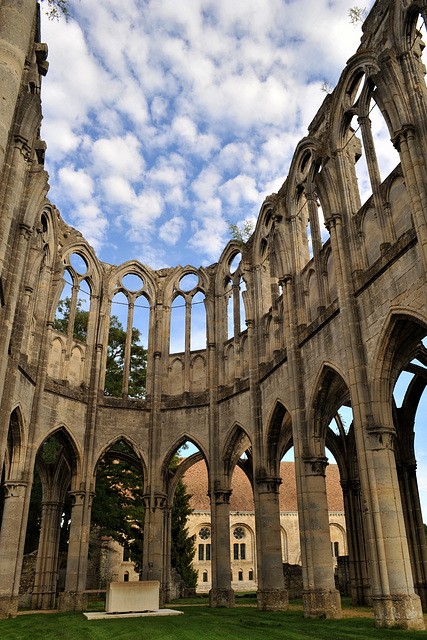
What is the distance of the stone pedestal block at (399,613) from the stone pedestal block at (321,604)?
301 cm

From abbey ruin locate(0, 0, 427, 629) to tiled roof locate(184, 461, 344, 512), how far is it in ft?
65.4

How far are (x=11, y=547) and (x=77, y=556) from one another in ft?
10.7

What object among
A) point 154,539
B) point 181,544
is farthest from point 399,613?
point 181,544

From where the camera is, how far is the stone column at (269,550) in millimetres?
15430

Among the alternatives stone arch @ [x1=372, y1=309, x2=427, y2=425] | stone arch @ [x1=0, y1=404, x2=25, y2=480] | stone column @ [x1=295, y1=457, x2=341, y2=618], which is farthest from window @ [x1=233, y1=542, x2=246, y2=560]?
stone arch @ [x1=372, y1=309, x2=427, y2=425]

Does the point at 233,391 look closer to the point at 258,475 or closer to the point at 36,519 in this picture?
the point at 258,475

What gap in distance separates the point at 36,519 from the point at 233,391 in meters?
11.1

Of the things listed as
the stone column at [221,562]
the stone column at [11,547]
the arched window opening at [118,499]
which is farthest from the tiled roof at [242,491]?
the stone column at [11,547]

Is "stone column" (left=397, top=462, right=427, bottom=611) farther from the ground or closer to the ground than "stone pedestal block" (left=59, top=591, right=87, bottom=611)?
farther from the ground

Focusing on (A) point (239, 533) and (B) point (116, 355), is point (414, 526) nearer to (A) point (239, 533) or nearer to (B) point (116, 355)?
(B) point (116, 355)

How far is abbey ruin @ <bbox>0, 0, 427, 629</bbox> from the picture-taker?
35.2 ft

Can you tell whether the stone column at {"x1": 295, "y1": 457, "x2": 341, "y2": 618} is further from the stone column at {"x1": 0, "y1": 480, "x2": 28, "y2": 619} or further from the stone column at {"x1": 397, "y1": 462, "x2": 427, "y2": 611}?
the stone column at {"x1": 0, "y1": 480, "x2": 28, "y2": 619}

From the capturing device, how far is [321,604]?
41.7 ft

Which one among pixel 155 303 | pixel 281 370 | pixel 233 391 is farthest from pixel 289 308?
pixel 155 303
